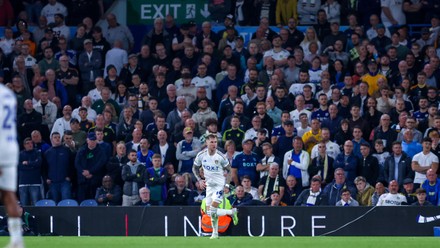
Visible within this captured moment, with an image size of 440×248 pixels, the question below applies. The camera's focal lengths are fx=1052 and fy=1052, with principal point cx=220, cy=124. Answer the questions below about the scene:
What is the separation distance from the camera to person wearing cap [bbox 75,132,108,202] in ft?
77.8

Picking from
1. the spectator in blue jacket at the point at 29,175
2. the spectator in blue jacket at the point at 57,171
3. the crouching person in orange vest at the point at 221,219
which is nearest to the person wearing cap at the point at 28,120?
the spectator in blue jacket at the point at 29,175

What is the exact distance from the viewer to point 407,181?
22234 mm

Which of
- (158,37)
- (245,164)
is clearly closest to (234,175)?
(245,164)

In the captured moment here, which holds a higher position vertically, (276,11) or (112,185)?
(276,11)

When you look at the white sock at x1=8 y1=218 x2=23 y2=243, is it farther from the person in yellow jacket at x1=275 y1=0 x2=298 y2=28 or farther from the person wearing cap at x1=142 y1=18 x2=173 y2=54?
the person in yellow jacket at x1=275 y1=0 x2=298 y2=28

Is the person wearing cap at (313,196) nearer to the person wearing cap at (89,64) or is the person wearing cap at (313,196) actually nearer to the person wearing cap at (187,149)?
the person wearing cap at (187,149)

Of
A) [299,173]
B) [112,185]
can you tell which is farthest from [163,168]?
[299,173]

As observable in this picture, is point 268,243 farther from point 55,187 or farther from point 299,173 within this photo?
point 55,187

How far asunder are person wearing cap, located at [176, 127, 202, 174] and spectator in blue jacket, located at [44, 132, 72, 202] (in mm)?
2566

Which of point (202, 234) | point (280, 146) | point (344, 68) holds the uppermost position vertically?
point (344, 68)

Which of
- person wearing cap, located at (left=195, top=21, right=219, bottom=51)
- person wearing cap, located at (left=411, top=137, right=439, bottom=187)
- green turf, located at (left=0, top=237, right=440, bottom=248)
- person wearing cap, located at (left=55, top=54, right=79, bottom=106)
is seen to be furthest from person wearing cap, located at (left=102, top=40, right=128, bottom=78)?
green turf, located at (left=0, top=237, right=440, bottom=248)

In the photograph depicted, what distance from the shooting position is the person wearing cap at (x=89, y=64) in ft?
87.5

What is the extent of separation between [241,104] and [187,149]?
1.65m

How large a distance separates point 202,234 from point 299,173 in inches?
108
